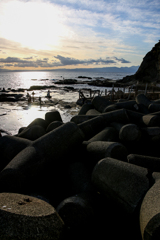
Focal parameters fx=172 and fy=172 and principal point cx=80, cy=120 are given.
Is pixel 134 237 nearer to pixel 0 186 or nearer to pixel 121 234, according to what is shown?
pixel 121 234

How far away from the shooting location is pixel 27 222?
1.54 metres

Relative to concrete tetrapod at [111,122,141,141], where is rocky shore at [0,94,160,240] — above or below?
below

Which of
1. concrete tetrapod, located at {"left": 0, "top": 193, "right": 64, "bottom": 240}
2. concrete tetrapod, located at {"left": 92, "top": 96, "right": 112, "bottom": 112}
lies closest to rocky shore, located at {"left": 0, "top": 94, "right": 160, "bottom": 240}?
concrete tetrapod, located at {"left": 0, "top": 193, "right": 64, "bottom": 240}

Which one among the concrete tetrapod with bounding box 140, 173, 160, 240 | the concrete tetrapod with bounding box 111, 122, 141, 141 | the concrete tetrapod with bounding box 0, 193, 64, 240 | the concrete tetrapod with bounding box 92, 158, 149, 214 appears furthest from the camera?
the concrete tetrapod with bounding box 111, 122, 141, 141

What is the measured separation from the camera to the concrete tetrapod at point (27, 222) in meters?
1.47

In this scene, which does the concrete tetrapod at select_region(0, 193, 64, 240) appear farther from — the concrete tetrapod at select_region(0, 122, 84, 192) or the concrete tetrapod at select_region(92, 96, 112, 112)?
the concrete tetrapod at select_region(92, 96, 112, 112)

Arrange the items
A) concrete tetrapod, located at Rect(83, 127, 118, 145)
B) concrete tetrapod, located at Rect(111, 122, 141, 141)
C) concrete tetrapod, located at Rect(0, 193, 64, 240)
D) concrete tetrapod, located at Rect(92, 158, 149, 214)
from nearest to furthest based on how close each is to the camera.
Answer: concrete tetrapod, located at Rect(0, 193, 64, 240) → concrete tetrapod, located at Rect(92, 158, 149, 214) → concrete tetrapod, located at Rect(111, 122, 141, 141) → concrete tetrapod, located at Rect(83, 127, 118, 145)

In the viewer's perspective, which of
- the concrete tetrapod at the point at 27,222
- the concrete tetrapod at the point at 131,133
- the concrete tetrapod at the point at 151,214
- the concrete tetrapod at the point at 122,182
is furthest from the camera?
the concrete tetrapod at the point at 131,133

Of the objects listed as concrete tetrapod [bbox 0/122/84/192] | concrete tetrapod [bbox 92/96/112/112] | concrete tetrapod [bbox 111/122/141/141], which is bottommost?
concrete tetrapod [bbox 0/122/84/192]

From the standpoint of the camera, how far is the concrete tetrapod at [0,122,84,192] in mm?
2895

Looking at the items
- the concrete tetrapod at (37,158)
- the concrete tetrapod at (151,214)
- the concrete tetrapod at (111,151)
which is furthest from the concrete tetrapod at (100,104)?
the concrete tetrapod at (151,214)

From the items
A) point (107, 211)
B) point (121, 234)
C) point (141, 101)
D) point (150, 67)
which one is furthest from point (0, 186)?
point (150, 67)

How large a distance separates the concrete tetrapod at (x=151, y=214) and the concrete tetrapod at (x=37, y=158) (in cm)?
197

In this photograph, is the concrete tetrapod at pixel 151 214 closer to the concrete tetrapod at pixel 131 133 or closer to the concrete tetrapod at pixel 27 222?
the concrete tetrapod at pixel 27 222
